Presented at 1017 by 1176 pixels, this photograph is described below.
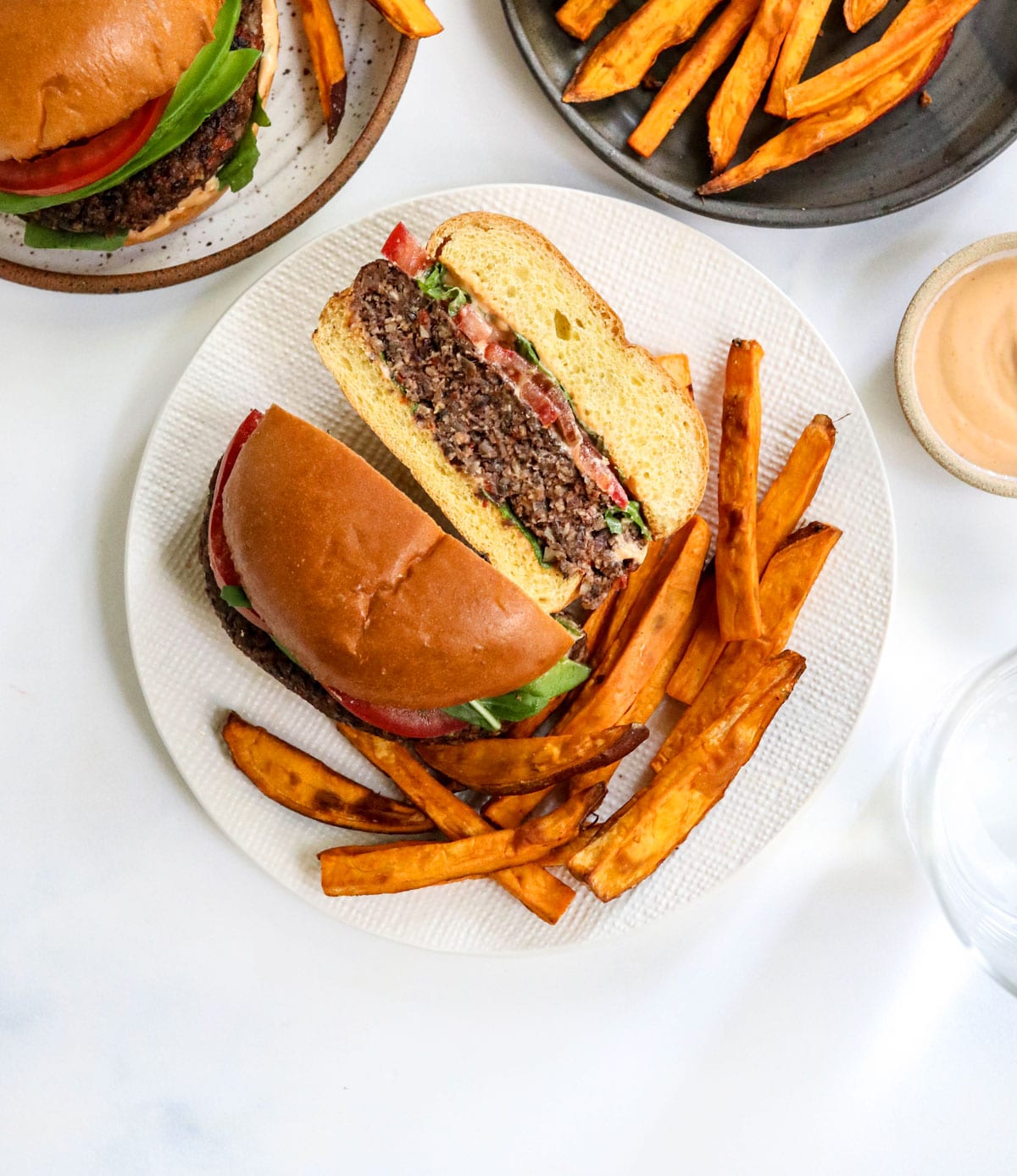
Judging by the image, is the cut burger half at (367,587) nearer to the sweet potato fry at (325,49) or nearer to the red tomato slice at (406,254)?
the red tomato slice at (406,254)

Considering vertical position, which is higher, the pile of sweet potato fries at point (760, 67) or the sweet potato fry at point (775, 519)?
the pile of sweet potato fries at point (760, 67)

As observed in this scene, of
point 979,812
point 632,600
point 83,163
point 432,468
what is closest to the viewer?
point 83,163

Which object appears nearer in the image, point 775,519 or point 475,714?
point 475,714

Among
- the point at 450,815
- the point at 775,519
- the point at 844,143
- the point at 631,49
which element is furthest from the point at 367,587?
the point at 844,143

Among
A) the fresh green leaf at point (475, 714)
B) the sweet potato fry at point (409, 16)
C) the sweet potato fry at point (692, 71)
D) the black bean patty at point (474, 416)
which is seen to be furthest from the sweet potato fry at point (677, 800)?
the sweet potato fry at point (409, 16)

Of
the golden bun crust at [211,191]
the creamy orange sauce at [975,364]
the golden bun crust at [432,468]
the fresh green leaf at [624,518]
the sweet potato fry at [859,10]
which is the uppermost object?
the sweet potato fry at [859,10]

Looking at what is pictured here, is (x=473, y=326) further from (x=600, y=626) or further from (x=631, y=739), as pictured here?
(x=631, y=739)

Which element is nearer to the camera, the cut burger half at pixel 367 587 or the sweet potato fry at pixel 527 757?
the cut burger half at pixel 367 587

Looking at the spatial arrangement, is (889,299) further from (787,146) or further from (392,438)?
(392,438)
